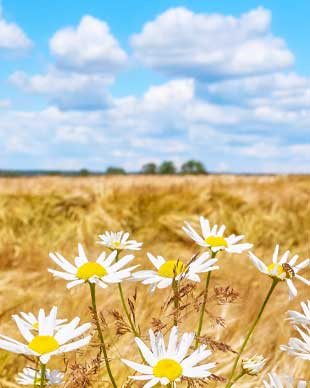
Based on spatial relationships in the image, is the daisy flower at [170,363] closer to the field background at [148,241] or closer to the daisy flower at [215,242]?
the field background at [148,241]

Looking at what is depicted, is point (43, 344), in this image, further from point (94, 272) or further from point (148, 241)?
point (148, 241)

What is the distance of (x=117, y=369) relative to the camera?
1518 millimetres

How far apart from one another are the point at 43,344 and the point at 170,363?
8.0 inches

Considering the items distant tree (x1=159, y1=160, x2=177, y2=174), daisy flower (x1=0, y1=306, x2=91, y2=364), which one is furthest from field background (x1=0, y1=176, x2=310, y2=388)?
distant tree (x1=159, y1=160, x2=177, y2=174)

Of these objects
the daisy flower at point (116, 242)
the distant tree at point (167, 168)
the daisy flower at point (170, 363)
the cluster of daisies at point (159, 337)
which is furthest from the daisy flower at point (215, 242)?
the distant tree at point (167, 168)

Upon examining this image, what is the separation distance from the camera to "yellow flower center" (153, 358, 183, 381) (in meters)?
0.80

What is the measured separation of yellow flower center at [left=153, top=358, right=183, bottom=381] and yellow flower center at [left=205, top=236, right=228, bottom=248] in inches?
14.1

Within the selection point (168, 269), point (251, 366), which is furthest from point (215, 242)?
point (251, 366)

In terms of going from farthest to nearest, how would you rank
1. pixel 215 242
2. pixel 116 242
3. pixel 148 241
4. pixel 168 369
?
pixel 148 241 < pixel 116 242 < pixel 215 242 < pixel 168 369

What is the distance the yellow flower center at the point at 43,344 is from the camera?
849 millimetres

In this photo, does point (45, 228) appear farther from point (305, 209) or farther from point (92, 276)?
point (92, 276)

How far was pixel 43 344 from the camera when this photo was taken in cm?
86

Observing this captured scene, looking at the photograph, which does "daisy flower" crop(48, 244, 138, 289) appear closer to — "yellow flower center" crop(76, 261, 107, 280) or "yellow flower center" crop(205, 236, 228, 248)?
"yellow flower center" crop(76, 261, 107, 280)

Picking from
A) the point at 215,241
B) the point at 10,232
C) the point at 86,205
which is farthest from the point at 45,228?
the point at 215,241
